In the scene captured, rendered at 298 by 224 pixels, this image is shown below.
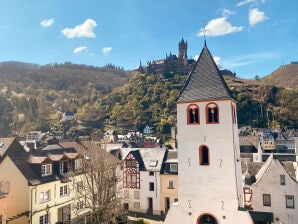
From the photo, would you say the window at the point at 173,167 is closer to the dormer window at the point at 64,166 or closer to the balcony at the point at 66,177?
the balcony at the point at 66,177

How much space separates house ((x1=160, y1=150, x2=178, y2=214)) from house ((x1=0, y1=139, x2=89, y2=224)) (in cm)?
1145

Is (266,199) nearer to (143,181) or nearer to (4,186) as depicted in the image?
(143,181)

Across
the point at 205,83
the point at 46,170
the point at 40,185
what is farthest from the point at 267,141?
the point at 40,185

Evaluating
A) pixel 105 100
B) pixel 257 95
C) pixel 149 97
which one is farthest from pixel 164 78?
pixel 257 95

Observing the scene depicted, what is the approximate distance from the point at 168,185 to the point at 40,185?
19.0 m

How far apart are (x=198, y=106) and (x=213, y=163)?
200 inches

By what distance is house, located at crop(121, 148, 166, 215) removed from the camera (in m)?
43.0

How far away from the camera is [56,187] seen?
3238cm

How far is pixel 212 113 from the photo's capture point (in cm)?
2491

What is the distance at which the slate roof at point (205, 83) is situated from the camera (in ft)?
82.6

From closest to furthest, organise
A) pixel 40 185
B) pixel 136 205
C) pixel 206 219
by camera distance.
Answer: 1. pixel 206 219
2. pixel 40 185
3. pixel 136 205

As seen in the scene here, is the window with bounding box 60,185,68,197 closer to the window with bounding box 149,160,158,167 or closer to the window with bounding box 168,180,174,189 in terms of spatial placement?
the window with bounding box 149,160,158,167

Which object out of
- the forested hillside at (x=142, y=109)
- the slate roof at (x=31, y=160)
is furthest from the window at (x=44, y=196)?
the forested hillside at (x=142, y=109)

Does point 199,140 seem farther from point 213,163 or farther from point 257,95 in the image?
point 257,95
